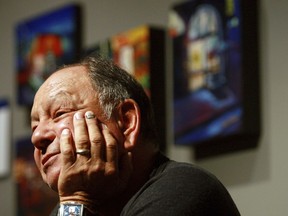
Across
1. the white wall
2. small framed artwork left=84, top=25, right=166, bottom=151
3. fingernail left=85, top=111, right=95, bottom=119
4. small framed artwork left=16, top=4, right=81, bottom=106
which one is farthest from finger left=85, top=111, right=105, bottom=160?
small framed artwork left=16, top=4, right=81, bottom=106

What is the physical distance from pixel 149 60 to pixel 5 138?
1.08 meters

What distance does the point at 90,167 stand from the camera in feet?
5.01

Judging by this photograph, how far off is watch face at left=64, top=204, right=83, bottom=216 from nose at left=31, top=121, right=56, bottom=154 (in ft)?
0.45

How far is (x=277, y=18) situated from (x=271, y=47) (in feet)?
0.29

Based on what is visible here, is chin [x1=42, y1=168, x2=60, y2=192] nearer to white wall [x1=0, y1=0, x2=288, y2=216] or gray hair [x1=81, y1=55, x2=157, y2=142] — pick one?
gray hair [x1=81, y1=55, x2=157, y2=142]

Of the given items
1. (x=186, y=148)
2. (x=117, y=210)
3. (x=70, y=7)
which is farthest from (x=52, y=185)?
(x=70, y=7)

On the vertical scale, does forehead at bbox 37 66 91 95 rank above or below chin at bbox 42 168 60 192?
above

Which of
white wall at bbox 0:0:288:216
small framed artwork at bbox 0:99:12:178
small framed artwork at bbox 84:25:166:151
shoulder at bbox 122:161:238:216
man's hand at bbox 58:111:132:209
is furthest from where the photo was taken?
small framed artwork at bbox 0:99:12:178

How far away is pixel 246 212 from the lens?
244cm

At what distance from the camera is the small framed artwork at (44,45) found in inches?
130

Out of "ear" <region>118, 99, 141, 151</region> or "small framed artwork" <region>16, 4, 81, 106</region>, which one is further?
"small framed artwork" <region>16, 4, 81, 106</region>

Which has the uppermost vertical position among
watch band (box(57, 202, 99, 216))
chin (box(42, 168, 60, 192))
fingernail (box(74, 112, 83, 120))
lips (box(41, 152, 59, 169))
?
fingernail (box(74, 112, 83, 120))

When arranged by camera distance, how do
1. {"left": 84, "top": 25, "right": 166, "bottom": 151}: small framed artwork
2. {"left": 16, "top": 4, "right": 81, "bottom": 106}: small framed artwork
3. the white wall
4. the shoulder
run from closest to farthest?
the shoulder
the white wall
{"left": 84, "top": 25, "right": 166, "bottom": 151}: small framed artwork
{"left": 16, "top": 4, "right": 81, "bottom": 106}: small framed artwork

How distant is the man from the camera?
1497 millimetres
